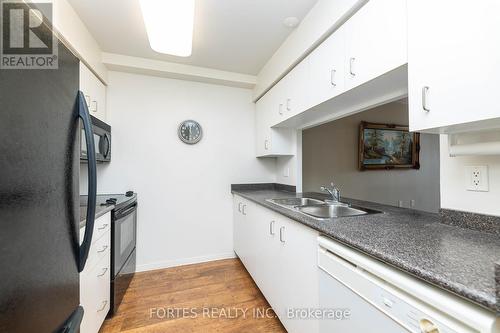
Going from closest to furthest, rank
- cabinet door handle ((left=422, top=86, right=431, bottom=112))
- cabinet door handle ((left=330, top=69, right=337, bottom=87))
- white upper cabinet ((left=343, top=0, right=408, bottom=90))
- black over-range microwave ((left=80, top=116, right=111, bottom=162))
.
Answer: cabinet door handle ((left=422, top=86, right=431, bottom=112))
white upper cabinet ((left=343, top=0, right=408, bottom=90))
cabinet door handle ((left=330, top=69, right=337, bottom=87))
black over-range microwave ((left=80, top=116, right=111, bottom=162))

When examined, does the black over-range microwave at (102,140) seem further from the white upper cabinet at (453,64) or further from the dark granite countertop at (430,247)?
the white upper cabinet at (453,64)

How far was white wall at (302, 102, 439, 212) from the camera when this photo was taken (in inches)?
124

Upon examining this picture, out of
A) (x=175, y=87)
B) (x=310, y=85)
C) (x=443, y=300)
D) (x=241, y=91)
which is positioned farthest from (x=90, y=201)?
(x=241, y=91)

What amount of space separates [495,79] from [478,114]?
0.36 ft

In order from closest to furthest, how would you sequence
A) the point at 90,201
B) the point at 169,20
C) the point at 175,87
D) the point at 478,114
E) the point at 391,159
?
the point at 478,114 < the point at 90,201 < the point at 169,20 < the point at 175,87 < the point at 391,159

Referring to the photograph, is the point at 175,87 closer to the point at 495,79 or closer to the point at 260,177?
the point at 260,177

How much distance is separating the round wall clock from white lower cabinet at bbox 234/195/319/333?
1.12 metres

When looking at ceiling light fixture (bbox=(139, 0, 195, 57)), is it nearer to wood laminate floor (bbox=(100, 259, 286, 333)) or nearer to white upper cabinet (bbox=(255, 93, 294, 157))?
white upper cabinet (bbox=(255, 93, 294, 157))

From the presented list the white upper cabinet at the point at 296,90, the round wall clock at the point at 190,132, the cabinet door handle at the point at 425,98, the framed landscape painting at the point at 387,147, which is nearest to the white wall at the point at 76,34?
the round wall clock at the point at 190,132

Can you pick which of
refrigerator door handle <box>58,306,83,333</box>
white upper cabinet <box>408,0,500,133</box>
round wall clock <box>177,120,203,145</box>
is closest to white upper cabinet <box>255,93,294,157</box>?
round wall clock <box>177,120,203,145</box>

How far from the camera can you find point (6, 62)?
441 millimetres

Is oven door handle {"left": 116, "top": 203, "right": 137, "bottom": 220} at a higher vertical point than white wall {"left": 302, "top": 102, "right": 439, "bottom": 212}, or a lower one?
lower

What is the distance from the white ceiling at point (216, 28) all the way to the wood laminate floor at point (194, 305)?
7.88ft

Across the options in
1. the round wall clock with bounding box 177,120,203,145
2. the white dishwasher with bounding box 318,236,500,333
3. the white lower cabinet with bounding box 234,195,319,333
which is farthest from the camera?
the round wall clock with bounding box 177,120,203,145
